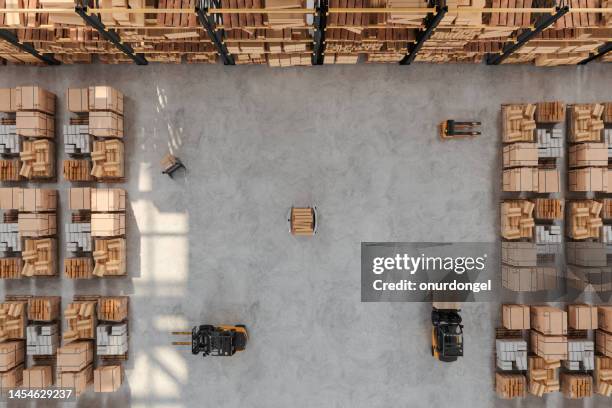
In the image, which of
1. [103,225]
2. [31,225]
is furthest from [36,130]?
[103,225]

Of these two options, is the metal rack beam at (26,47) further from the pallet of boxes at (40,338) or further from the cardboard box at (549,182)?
the cardboard box at (549,182)

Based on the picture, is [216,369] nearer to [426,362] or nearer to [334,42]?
[426,362]

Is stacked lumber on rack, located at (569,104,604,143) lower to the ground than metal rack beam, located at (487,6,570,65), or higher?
lower

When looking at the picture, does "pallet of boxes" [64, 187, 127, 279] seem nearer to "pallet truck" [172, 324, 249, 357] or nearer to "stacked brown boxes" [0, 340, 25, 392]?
"stacked brown boxes" [0, 340, 25, 392]

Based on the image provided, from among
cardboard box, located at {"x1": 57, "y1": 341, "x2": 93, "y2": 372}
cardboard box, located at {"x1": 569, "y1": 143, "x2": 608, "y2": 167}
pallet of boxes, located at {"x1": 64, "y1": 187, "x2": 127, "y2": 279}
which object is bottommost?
cardboard box, located at {"x1": 57, "y1": 341, "x2": 93, "y2": 372}

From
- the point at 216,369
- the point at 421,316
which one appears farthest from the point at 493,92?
the point at 216,369

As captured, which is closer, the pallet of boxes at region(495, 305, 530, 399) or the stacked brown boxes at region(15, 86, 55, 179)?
the stacked brown boxes at region(15, 86, 55, 179)

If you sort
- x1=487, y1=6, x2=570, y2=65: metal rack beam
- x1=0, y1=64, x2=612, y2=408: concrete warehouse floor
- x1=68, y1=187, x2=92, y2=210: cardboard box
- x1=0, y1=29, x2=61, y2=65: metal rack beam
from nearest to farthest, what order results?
x1=487, y1=6, x2=570, y2=65: metal rack beam, x1=0, y1=29, x2=61, y2=65: metal rack beam, x1=68, y1=187, x2=92, y2=210: cardboard box, x1=0, y1=64, x2=612, y2=408: concrete warehouse floor

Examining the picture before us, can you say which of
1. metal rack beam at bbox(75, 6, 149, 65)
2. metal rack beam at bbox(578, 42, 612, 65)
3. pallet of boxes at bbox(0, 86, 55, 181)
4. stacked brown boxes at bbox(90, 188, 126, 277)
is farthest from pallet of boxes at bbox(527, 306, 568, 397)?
pallet of boxes at bbox(0, 86, 55, 181)
